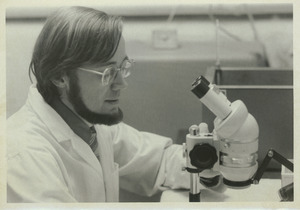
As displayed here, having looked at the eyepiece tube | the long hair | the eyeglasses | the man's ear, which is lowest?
the eyepiece tube

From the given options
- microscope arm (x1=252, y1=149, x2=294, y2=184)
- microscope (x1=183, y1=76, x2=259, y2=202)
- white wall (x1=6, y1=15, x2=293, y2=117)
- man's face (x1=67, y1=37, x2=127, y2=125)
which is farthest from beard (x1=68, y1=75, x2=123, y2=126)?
microscope arm (x1=252, y1=149, x2=294, y2=184)

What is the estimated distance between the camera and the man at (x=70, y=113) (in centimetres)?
113

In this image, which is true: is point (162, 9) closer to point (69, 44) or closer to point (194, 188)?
point (69, 44)

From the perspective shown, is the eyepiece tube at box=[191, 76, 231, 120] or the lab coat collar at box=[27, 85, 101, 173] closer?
the eyepiece tube at box=[191, 76, 231, 120]

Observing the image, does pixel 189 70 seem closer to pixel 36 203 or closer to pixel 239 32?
pixel 239 32

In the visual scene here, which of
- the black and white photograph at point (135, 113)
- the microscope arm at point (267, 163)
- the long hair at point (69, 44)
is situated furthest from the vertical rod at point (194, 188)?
the long hair at point (69, 44)

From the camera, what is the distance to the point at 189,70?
4.35ft

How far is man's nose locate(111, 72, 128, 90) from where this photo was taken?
47.6 inches

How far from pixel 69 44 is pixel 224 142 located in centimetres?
45

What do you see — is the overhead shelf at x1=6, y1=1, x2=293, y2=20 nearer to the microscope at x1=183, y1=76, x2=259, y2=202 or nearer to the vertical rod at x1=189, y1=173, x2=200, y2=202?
the microscope at x1=183, y1=76, x2=259, y2=202

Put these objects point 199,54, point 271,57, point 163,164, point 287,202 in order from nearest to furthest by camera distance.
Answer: point 287,202
point 163,164
point 199,54
point 271,57

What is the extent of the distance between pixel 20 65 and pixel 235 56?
0.66 meters

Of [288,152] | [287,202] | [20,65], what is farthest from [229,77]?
[20,65]

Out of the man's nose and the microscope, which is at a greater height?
the man's nose
